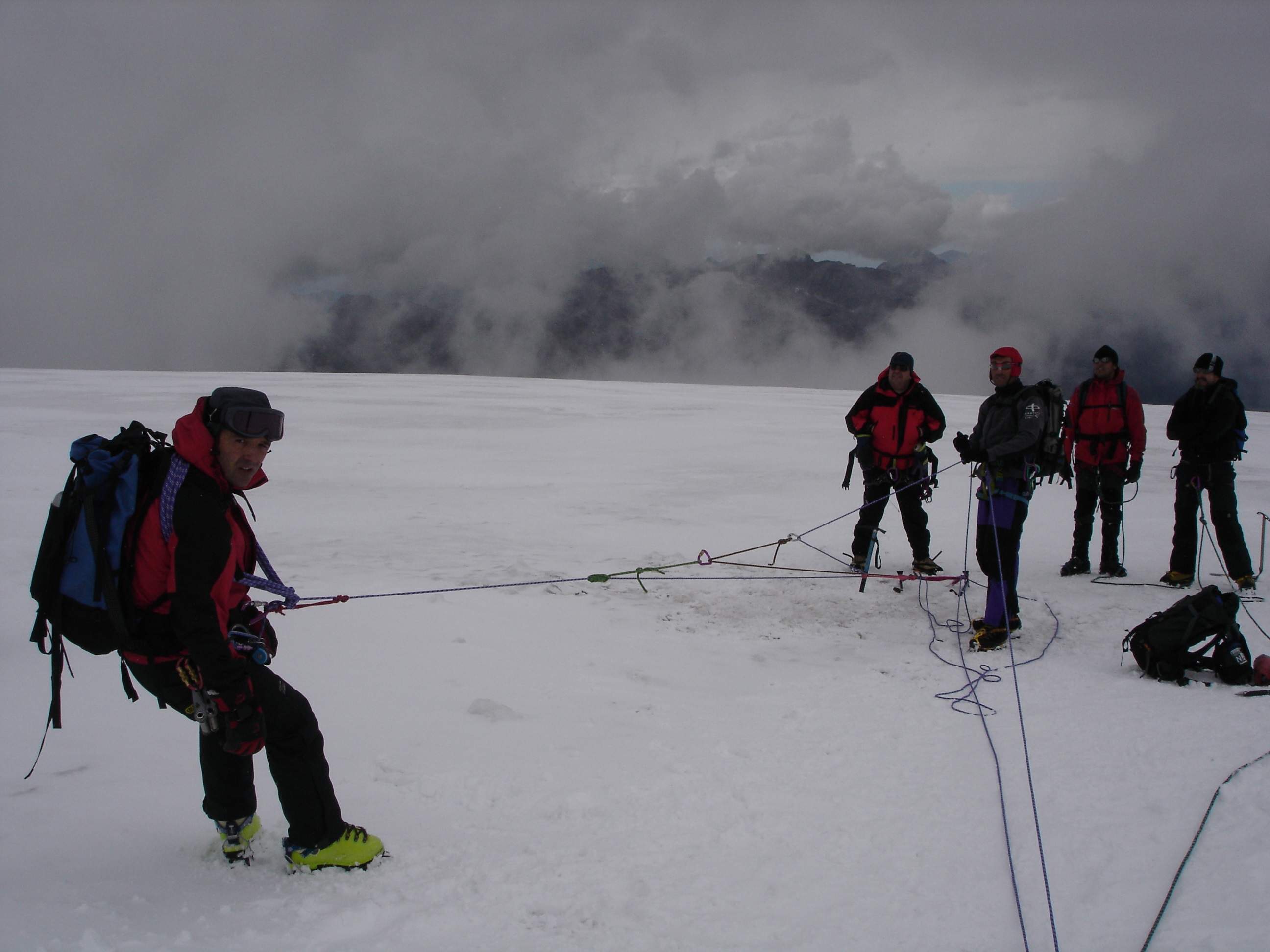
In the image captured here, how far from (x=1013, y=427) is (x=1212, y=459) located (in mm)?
2466

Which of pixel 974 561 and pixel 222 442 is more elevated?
pixel 222 442

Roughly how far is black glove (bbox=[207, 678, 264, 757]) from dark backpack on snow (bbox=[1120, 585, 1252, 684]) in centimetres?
491

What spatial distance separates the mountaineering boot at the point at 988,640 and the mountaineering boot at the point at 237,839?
433 cm

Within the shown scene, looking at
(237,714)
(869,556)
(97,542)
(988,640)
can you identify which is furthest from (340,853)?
(869,556)

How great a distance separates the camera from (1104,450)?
6.82 meters

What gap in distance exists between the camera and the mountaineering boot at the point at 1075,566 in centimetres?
680

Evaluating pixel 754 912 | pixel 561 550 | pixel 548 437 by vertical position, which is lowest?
pixel 754 912

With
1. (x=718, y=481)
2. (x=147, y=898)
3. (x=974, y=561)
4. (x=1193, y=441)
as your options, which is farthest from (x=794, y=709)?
(x=718, y=481)

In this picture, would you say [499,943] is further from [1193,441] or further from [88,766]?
[1193,441]

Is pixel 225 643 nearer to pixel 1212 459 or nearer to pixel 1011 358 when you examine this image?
pixel 1011 358

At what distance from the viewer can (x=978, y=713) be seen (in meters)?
4.05

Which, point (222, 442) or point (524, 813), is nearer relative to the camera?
point (222, 442)

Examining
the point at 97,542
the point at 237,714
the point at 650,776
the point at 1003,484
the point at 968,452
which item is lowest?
the point at 650,776

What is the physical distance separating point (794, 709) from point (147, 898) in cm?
298
